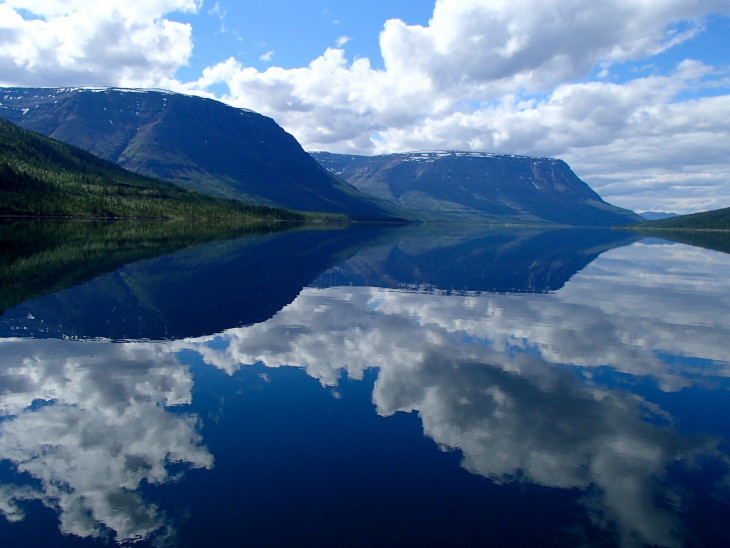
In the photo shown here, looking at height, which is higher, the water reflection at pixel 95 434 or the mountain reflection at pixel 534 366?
the water reflection at pixel 95 434

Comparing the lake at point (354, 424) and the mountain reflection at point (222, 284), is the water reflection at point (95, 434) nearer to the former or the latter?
the lake at point (354, 424)

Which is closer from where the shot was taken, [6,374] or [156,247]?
[6,374]

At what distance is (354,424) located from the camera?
1555 cm

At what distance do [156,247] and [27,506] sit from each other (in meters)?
69.7

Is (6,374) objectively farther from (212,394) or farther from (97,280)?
(97,280)

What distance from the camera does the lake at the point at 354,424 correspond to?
34.8 feet

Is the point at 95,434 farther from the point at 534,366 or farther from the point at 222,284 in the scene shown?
the point at 222,284

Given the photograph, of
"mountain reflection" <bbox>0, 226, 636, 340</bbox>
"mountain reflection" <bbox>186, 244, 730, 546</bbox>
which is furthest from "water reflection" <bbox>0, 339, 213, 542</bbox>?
"mountain reflection" <bbox>0, 226, 636, 340</bbox>

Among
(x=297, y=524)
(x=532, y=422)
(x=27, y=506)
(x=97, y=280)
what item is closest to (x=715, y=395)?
(x=532, y=422)

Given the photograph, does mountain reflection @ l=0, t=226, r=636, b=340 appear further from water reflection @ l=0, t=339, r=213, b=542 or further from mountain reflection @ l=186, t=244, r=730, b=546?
water reflection @ l=0, t=339, r=213, b=542

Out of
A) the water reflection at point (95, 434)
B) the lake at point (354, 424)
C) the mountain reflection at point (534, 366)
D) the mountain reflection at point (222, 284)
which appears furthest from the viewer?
the mountain reflection at point (222, 284)

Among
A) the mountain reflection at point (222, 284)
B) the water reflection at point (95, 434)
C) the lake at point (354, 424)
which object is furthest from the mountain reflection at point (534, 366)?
the water reflection at point (95, 434)

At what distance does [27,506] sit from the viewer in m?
10.7

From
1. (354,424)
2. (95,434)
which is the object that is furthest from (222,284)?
(354,424)
